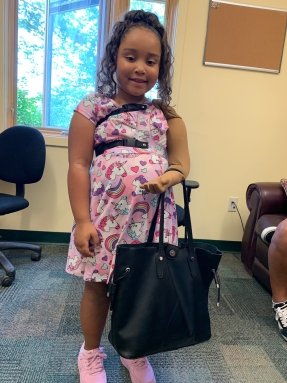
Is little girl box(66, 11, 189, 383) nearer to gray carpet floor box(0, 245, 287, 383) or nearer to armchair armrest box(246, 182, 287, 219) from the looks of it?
gray carpet floor box(0, 245, 287, 383)

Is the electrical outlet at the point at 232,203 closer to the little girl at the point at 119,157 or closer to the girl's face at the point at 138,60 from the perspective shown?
the little girl at the point at 119,157

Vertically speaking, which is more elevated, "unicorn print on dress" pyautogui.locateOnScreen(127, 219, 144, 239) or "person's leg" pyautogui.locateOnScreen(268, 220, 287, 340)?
"unicorn print on dress" pyautogui.locateOnScreen(127, 219, 144, 239)

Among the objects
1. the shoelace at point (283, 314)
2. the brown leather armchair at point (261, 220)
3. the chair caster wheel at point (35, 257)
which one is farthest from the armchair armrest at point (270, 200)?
the chair caster wheel at point (35, 257)

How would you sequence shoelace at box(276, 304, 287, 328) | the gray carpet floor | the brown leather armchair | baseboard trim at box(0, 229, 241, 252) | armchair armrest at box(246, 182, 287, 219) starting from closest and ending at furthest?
the gray carpet floor < shoelace at box(276, 304, 287, 328) < the brown leather armchair < armchair armrest at box(246, 182, 287, 219) < baseboard trim at box(0, 229, 241, 252)

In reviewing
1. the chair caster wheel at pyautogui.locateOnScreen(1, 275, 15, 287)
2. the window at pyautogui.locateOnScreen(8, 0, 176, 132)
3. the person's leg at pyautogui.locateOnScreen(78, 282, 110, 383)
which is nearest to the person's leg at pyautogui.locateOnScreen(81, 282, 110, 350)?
the person's leg at pyautogui.locateOnScreen(78, 282, 110, 383)

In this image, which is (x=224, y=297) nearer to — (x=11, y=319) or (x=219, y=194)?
(x=219, y=194)

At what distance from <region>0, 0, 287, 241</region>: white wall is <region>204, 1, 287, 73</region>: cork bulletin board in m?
0.05

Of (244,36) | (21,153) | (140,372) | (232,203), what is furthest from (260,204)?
(21,153)

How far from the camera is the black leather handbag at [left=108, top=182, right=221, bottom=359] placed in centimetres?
82

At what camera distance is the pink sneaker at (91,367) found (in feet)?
3.29

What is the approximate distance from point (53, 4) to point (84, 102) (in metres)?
1.64

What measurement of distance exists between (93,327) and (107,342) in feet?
1.24

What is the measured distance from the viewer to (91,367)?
1.02 m

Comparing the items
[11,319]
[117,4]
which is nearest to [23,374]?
[11,319]
